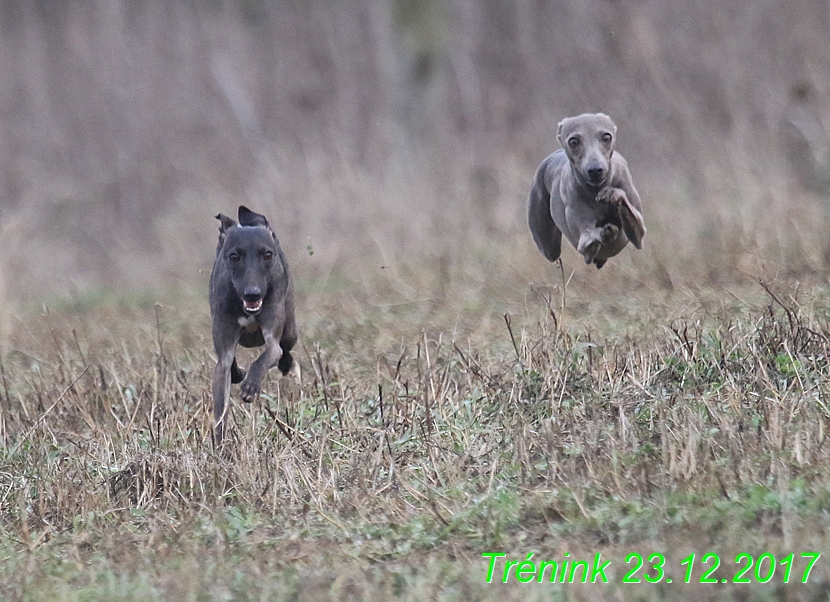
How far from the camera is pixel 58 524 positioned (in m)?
6.37

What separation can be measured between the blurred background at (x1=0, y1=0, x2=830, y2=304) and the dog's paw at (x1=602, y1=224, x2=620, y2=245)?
362cm

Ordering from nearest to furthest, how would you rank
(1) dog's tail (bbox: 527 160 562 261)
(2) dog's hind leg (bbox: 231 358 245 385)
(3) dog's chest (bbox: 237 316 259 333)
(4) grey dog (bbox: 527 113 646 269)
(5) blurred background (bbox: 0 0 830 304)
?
(3) dog's chest (bbox: 237 316 259 333)
(4) grey dog (bbox: 527 113 646 269)
(2) dog's hind leg (bbox: 231 358 245 385)
(1) dog's tail (bbox: 527 160 562 261)
(5) blurred background (bbox: 0 0 830 304)

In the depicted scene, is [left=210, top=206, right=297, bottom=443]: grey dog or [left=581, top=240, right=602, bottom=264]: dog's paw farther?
[left=581, top=240, right=602, bottom=264]: dog's paw

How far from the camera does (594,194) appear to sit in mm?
7332

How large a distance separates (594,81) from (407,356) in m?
12.8

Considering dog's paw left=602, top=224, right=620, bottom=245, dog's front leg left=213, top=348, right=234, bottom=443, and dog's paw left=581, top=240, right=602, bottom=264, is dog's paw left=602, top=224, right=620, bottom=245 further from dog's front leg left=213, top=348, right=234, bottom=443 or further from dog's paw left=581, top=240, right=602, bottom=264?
dog's front leg left=213, top=348, right=234, bottom=443

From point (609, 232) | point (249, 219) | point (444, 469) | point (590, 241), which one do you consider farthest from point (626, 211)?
point (249, 219)

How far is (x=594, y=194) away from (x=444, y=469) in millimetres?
1925

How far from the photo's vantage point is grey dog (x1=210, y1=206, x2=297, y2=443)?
6633 mm

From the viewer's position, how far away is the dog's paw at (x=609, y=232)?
7215 millimetres

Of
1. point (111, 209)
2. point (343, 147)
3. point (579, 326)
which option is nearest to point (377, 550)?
point (579, 326)

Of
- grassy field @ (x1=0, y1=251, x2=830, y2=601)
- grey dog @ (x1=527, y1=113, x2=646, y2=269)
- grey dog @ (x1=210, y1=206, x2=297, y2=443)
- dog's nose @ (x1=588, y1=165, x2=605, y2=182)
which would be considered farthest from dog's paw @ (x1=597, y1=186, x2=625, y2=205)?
grey dog @ (x1=210, y1=206, x2=297, y2=443)

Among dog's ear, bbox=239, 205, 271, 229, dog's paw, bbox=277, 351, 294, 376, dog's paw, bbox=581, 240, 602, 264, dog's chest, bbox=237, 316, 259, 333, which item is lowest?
dog's paw, bbox=277, 351, 294, 376

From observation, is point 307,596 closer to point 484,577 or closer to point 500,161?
point 484,577
